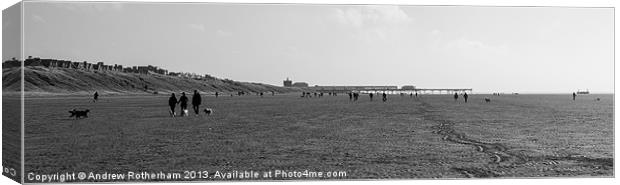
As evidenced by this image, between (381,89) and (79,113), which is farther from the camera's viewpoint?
(79,113)

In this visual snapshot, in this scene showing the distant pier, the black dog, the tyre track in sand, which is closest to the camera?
the tyre track in sand

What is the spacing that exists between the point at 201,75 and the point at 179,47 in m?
1.31

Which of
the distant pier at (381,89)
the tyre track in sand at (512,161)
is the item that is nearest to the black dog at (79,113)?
the distant pier at (381,89)

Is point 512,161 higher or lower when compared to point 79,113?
lower

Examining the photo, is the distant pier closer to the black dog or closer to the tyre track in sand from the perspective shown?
the tyre track in sand

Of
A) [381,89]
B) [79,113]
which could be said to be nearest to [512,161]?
[381,89]

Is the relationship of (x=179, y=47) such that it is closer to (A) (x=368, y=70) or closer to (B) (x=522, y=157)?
(A) (x=368, y=70)

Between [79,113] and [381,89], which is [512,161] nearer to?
[381,89]

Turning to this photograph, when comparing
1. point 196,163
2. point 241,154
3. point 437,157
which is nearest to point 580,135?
point 437,157

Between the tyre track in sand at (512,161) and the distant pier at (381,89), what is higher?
the distant pier at (381,89)

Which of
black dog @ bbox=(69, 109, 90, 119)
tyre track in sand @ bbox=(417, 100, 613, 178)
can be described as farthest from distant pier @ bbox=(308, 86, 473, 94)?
black dog @ bbox=(69, 109, 90, 119)

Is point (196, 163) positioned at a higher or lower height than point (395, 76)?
lower

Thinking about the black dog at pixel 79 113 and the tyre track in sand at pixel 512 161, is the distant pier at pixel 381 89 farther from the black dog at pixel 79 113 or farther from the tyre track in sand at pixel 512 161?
the black dog at pixel 79 113

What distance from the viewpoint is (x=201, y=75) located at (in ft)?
54.4
